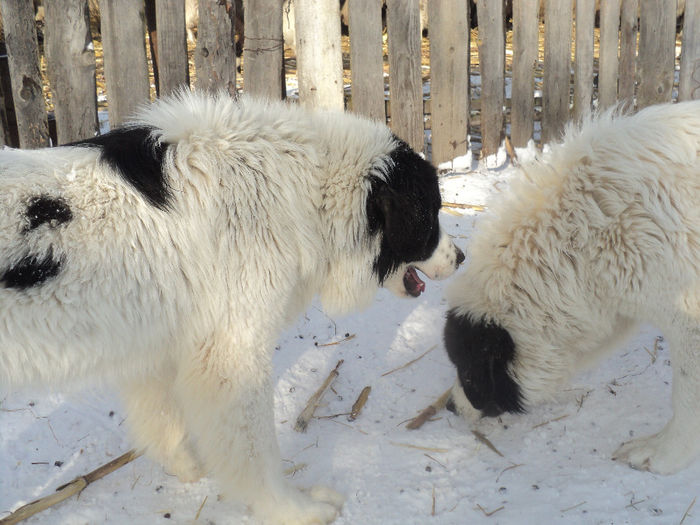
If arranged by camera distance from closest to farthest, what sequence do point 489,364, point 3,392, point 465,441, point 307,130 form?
point 3,392, point 307,130, point 489,364, point 465,441

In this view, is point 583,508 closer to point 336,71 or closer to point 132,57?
point 336,71

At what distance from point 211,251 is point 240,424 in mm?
733

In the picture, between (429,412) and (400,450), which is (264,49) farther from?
(400,450)

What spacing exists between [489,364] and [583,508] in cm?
76

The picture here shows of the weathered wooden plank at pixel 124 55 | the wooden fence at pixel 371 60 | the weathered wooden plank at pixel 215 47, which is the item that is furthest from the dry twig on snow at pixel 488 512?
the weathered wooden plank at pixel 124 55

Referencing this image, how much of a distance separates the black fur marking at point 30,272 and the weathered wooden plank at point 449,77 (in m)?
4.54

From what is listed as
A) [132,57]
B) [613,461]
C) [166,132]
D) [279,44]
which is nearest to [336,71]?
[279,44]

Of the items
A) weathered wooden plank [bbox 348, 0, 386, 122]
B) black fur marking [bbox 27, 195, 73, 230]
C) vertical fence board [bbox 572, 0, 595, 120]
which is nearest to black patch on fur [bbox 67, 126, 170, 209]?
black fur marking [bbox 27, 195, 73, 230]

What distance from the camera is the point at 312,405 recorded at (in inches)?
153

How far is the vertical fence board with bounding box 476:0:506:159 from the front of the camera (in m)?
6.05

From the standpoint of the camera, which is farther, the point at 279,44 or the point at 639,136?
the point at 279,44

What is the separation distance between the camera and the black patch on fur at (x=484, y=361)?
10.9ft

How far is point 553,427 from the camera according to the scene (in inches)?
144

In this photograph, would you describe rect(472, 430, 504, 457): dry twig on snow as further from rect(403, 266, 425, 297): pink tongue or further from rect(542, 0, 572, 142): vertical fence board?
rect(542, 0, 572, 142): vertical fence board
